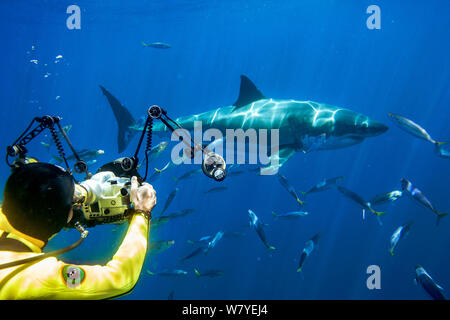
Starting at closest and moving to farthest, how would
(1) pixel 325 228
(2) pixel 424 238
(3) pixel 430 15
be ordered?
(2) pixel 424 238 → (1) pixel 325 228 → (3) pixel 430 15

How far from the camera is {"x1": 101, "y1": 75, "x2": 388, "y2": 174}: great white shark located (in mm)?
7848

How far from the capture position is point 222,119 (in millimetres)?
9039

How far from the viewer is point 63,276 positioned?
4.96ft

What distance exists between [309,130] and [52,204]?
7315 millimetres

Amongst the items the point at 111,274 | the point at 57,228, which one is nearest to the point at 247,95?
the point at 57,228

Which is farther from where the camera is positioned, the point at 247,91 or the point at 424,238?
the point at 424,238

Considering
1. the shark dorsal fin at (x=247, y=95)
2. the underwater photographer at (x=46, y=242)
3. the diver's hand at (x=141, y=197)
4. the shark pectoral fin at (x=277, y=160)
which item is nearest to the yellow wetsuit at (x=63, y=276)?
the underwater photographer at (x=46, y=242)

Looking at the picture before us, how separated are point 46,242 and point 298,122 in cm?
731

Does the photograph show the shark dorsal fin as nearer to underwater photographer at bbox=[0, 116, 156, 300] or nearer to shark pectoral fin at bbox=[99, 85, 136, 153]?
shark pectoral fin at bbox=[99, 85, 136, 153]

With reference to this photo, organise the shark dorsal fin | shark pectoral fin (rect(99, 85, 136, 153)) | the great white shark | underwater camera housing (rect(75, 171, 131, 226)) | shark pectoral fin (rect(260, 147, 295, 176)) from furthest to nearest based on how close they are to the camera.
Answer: shark pectoral fin (rect(99, 85, 136, 153)), the shark dorsal fin, the great white shark, shark pectoral fin (rect(260, 147, 295, 176)), underwater camera housing (rect(75, 171, 131, 226))

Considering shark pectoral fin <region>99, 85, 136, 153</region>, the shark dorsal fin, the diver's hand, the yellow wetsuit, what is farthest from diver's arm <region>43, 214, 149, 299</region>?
shark pectoral fin <region>99, 85, 136, 153</region>

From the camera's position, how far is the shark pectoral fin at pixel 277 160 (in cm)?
684
